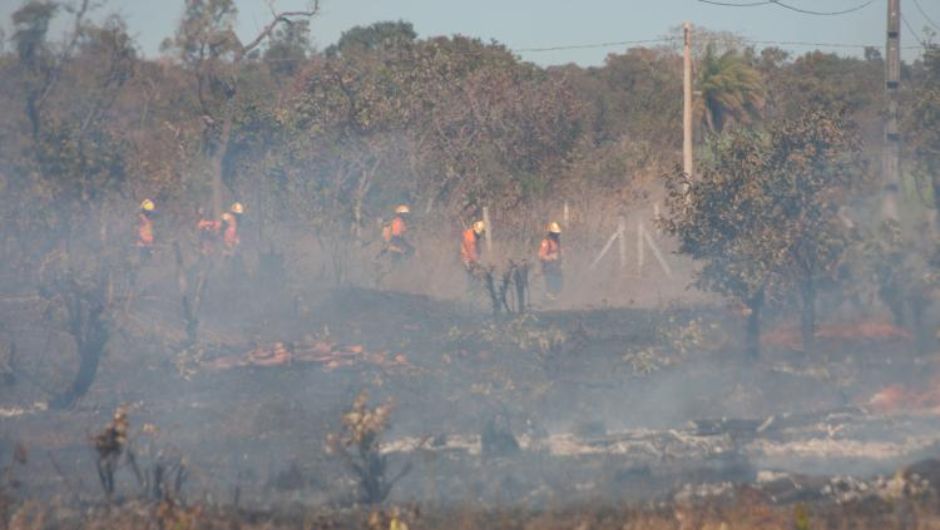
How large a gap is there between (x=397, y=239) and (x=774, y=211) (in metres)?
8.91

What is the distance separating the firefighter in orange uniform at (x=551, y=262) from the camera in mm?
22906

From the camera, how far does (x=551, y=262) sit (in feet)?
75.3

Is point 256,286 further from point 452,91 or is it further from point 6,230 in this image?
point 452,91

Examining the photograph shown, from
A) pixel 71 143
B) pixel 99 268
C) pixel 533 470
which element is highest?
pixel 71 143

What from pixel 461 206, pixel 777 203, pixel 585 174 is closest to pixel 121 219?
pixel 461 206

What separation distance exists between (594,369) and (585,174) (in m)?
12.6

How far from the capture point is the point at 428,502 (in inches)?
403

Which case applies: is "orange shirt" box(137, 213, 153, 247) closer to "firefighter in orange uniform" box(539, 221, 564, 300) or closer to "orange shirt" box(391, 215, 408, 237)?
"orange shirt" box(391, 215, 408, 237)

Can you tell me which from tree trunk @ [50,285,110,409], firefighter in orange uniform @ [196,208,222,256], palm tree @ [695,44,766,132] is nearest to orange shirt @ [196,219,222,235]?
firefighter in orange uniform @ [196,208,222,256]

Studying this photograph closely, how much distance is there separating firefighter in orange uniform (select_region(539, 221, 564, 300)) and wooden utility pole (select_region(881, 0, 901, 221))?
5645mm

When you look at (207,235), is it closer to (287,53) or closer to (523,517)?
(523,517)

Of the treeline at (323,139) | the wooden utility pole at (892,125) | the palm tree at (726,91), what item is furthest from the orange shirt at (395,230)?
the palm tree at (726,91)

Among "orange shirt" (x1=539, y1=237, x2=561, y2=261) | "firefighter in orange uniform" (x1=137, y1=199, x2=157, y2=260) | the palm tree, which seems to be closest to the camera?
"orange shirt" (x1=539, y1=237, x2=561, y2=261)

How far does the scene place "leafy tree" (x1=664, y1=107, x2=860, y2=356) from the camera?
683 inches
